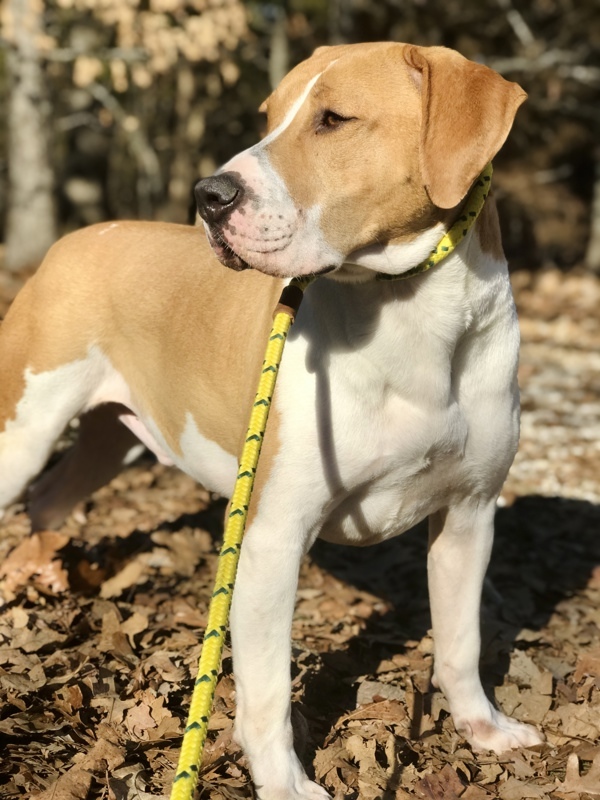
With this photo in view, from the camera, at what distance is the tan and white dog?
9.67ft

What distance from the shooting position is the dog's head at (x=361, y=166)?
2.90 metres

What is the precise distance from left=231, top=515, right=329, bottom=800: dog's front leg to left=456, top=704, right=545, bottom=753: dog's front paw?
2.48ft

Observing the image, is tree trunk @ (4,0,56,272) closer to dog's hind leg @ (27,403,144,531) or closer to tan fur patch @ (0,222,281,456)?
dog's hind leg @ (27,403,144,531)

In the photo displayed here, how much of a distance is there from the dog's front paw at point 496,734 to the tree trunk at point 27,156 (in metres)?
7.66

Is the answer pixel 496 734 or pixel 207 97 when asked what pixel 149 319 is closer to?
pixel 496 734

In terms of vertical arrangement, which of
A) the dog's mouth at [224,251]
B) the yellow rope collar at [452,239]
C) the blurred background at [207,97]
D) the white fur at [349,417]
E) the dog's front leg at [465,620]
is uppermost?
the dog's mouth at [224,251]

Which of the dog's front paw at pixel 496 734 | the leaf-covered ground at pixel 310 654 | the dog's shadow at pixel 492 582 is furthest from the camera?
the dog's shadow at pixel 492 582

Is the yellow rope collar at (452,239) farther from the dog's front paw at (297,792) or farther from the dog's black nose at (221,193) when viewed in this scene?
the dog's front paw at (297,792)

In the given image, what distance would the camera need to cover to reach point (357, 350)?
3234mm

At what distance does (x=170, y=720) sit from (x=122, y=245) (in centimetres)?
199

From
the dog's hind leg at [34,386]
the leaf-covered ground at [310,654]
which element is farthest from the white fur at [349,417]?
the dog's hind leg at [34,386]

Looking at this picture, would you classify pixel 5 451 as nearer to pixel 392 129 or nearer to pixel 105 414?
pixel 105 414

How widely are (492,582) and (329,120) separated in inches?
122

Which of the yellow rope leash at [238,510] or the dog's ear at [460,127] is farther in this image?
the dog's ear at [460,127]
